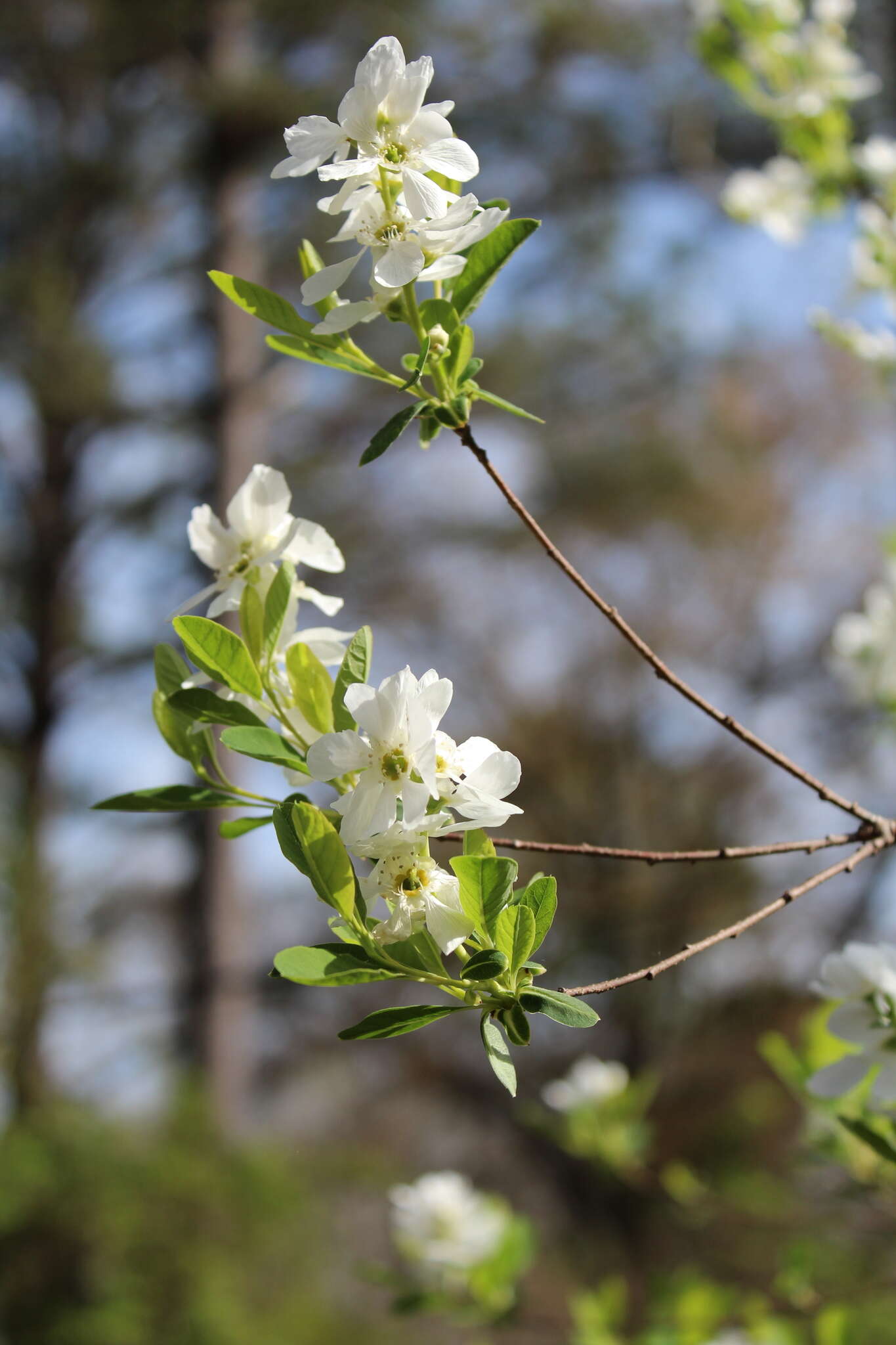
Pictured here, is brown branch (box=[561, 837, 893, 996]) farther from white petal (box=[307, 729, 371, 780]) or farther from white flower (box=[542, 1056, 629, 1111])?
white flower (box=[542, 1056, 629, 1111])

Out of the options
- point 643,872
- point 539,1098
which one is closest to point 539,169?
point 643,872

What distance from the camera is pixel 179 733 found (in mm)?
371

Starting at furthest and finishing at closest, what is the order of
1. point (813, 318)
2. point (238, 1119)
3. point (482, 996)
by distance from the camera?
point (238, 1119), point (813, 318), point (482, 996)

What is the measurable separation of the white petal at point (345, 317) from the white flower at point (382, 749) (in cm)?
11

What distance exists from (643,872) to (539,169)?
2.84 metres

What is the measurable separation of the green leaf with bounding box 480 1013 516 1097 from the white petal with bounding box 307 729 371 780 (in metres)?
0.07

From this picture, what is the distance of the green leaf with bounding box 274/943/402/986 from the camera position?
264mm

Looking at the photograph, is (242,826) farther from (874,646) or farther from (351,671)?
(874,646)

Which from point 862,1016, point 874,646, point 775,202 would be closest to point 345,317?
point 862,1016

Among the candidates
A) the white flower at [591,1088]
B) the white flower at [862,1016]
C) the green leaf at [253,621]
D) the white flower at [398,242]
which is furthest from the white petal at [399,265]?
the white flower at [591,1088]

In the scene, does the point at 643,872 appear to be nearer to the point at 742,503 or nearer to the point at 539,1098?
the point at 539,1098

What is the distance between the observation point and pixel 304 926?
464cm

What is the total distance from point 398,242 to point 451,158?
0.03 meters

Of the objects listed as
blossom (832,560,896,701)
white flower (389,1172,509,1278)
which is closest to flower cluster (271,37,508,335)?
blossom (832,560,896,701)
